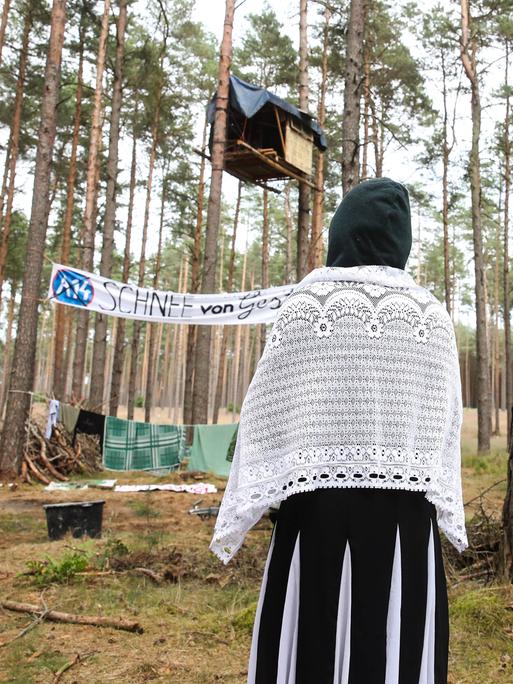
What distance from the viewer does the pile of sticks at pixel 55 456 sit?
30.5 ft

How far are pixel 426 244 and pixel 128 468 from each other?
27.7 m

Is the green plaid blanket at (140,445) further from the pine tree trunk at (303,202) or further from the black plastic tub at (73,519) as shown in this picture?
the black plastic tub at (73,519)

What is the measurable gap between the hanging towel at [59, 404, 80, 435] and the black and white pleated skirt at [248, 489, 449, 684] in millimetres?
8935

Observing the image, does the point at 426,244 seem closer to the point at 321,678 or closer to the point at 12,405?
the point at 12,405

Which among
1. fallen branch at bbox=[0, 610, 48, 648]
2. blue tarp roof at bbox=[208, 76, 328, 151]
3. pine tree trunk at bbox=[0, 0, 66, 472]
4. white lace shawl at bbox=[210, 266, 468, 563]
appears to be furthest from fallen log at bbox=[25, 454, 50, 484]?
white lace shawl at bbox=[210, 266, 468, 563]

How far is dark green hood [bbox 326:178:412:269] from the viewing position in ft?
5.25

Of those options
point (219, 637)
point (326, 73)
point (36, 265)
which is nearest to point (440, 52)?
point (326, 73)

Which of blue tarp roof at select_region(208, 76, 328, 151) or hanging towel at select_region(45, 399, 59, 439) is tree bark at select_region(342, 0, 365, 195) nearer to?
blue tarp roof at select_region(208, 76, 328, 151)

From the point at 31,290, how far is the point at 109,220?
14.0 ft

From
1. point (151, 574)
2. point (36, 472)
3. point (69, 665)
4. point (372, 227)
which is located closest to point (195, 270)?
point (36, 472)

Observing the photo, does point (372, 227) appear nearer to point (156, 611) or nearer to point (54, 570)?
point (156, 611)

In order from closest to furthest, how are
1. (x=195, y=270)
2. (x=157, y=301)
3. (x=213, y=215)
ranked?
(x=157, y=301), (x=213, y=215), (x=195, y=270)

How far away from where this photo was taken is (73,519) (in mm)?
5355

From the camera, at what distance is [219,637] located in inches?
128
